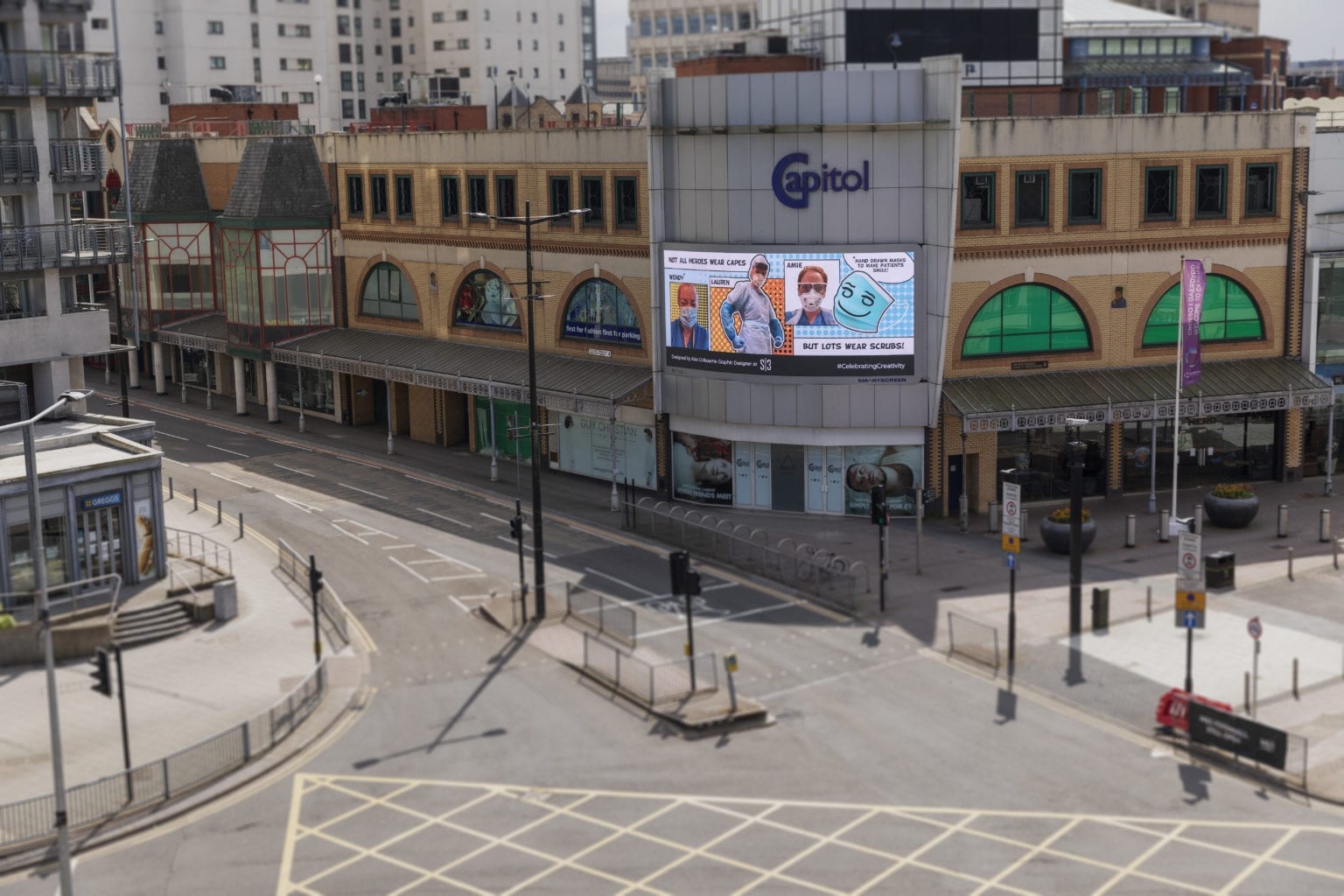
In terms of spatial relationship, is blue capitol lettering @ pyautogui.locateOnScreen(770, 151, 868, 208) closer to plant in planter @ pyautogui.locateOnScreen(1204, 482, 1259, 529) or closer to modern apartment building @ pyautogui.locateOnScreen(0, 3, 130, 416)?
plant in planter @ pyautogui.locateOnScreen(1204, 482, 1259, 529)

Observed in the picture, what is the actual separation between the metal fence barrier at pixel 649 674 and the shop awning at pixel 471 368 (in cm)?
1808

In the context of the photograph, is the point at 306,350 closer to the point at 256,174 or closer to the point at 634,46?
the point at 256,174

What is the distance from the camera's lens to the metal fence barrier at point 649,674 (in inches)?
1470

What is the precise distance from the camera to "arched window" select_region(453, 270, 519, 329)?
2574 inches

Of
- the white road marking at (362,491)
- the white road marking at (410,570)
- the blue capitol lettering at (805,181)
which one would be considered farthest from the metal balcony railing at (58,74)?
the blue capitol lettering at (805,181)

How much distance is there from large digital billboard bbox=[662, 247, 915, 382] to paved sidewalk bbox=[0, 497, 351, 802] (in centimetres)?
1713

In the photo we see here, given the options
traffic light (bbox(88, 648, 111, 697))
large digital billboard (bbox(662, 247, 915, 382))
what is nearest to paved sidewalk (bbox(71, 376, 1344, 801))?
large digital billboard (bbox(662, 247, 915, 382))

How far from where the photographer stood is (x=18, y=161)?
49781 millimetres

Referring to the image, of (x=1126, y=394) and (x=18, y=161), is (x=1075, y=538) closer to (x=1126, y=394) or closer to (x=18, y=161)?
(x=1126, y=394)

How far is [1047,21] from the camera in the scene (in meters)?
80.1

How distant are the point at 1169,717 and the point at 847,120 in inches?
933

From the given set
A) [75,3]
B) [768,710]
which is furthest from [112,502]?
[768,710]

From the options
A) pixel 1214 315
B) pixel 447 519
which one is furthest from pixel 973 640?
pixel 1214 315

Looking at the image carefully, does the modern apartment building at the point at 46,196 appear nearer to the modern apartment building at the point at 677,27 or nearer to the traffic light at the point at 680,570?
the traffic light at the point at 680,570
